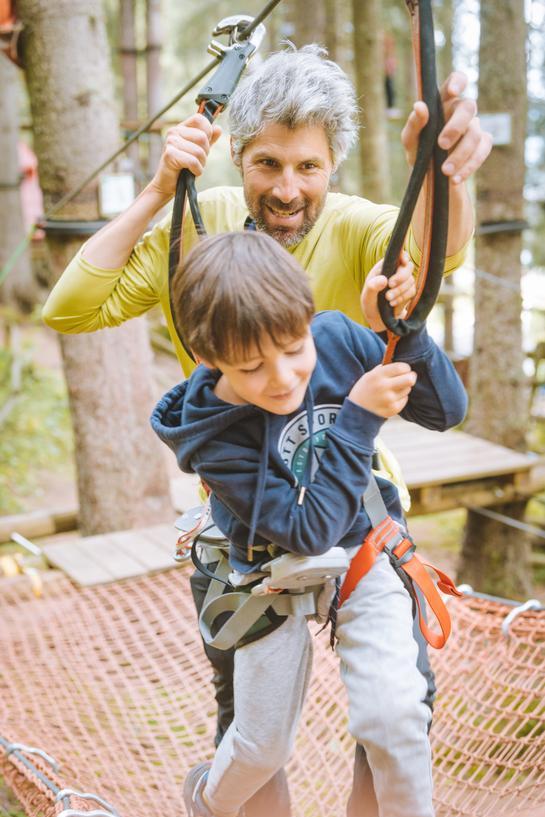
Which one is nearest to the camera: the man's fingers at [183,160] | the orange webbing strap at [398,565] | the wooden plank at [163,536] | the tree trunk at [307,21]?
the orange webbing strap at [398,565]

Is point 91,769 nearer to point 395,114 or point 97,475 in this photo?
point 97,475

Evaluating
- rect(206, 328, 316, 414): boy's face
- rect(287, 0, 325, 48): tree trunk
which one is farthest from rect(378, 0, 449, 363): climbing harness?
rect(287, 0, 325, 48): tree trunk

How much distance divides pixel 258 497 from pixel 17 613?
6.74ft

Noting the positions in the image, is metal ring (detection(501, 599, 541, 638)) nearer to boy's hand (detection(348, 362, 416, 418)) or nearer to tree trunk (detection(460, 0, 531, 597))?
boy's hand (detection(348, 362, 416, 418))

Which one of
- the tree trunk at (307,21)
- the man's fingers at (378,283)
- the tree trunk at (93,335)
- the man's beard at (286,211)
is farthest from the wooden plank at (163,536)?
the tree trunk at (307,21)

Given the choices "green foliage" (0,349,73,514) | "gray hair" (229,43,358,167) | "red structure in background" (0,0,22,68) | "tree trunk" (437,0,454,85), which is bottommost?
"green foliage" (0,349,73,514)

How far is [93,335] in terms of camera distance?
11.9ft

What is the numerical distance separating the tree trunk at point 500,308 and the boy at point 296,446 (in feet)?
11.3

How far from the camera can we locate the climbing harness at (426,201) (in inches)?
43.8

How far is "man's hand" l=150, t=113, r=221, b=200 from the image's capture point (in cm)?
156

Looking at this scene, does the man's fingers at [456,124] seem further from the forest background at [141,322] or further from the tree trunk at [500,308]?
the tree trunk at [500,308]

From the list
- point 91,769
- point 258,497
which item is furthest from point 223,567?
point 91,769

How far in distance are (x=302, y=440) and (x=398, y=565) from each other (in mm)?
266

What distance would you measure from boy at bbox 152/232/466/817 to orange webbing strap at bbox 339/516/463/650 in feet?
0.07
